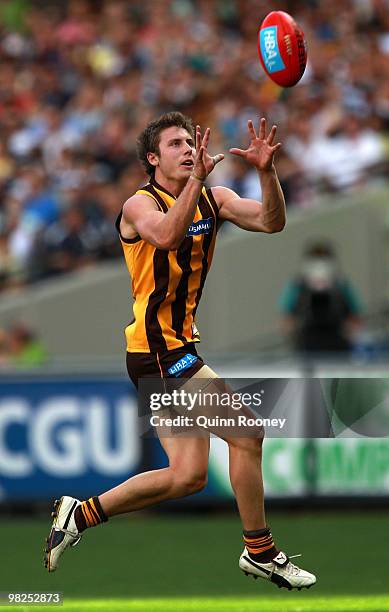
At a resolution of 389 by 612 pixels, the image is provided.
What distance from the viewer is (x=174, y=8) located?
60.0 ft

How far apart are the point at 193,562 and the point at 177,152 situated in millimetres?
5447

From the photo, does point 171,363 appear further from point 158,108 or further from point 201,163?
point 158,108

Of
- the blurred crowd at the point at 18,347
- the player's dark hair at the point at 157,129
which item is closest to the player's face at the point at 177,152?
the player's dark hair at the point at 157,129

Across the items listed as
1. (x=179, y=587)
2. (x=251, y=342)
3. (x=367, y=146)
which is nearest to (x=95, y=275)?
(x=251, y=342)

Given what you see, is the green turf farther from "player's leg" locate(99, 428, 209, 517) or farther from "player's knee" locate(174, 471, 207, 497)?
"player's knee" locate(174, 471, 207, 497)

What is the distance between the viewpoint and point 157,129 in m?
7.53

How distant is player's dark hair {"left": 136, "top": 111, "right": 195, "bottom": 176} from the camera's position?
7.50 meters

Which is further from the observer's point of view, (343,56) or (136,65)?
(136,65)

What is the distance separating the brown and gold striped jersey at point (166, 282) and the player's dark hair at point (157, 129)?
0.68 feet

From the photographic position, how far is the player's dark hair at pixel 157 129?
24.6ft

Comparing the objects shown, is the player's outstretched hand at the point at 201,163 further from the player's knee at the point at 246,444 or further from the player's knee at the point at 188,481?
the player's knee at the point at 188,481

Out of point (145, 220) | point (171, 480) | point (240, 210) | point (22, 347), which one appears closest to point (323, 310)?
point (22, 347)

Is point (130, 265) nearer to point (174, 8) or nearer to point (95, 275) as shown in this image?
point (95, 275)

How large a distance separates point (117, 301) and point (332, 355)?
349 cm
